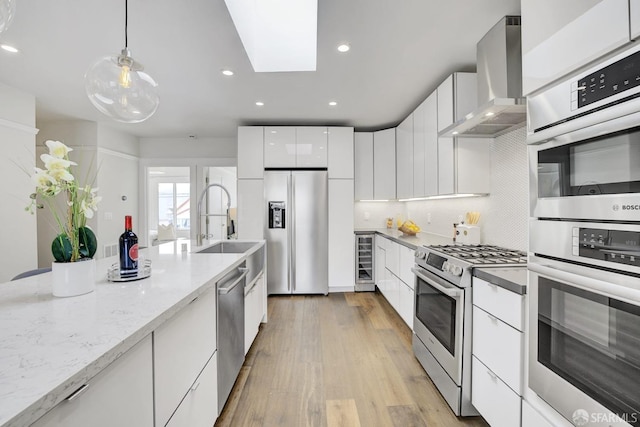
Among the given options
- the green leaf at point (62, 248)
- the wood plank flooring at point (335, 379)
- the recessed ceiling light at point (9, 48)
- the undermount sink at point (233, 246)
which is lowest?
the wood plank flooring at point (335, 379)

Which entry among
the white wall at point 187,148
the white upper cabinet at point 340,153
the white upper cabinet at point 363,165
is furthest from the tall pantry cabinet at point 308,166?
the white wall at point 187,148

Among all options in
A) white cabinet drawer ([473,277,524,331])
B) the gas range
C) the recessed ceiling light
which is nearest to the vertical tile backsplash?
the gas range

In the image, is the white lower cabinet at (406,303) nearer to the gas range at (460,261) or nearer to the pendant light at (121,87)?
the gas range at (460,261)

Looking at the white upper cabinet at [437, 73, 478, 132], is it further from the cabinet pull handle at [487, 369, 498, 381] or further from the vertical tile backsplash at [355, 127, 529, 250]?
the cabinet pull handle at [487, 369, 498, 381]

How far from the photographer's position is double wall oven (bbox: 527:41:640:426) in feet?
2.87

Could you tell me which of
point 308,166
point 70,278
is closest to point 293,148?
point 308,166

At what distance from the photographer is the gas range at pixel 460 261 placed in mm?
1763

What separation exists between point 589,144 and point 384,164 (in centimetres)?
371

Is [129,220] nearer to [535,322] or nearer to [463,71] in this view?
[535,322]

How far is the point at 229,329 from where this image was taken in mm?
1873

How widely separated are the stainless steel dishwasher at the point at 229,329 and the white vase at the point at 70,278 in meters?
0.63

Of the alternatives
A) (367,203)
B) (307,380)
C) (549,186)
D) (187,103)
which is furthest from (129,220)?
(367,203)

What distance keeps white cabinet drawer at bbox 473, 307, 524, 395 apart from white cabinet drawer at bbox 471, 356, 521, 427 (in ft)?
0.14

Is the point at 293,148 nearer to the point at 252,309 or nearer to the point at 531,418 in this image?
the point at 252,309
